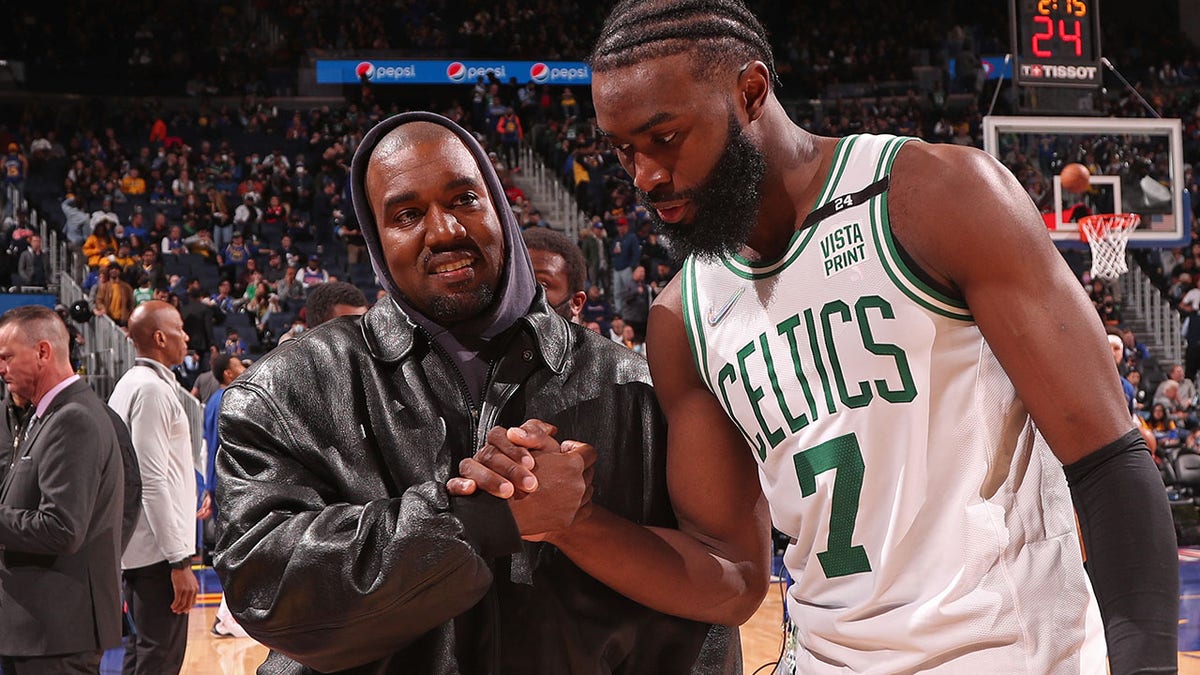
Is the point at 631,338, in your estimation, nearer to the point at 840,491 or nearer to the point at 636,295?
the point at 636,295

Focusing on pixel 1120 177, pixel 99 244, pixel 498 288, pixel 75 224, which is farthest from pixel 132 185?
pixel 498 288

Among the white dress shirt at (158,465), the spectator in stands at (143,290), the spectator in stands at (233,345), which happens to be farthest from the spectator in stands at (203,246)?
the white dress shirt at (158,465)

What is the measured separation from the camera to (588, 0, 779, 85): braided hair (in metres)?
2.05

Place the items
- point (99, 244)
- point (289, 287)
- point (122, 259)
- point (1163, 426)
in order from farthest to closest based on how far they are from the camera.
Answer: point (99, 244)
point (122, 259)
point (289, 287)
point (1163, 426)

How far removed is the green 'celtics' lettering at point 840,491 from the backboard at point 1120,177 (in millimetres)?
8042

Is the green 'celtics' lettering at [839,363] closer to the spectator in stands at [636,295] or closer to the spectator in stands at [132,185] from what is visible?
the spectator in stands at [636,295]

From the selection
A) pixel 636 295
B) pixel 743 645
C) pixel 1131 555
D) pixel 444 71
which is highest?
pixel 444 71

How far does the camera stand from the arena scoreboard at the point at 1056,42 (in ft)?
31.2

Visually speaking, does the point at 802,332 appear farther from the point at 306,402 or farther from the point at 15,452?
the point at 15,452

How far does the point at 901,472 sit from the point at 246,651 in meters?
6.17

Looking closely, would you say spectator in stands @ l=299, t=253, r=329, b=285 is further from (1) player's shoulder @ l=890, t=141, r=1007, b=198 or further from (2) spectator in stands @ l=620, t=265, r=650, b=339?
(1) player's shoulder @ l=890, t=141, r=1007, b=198

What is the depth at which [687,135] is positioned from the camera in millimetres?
2035

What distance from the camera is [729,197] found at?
81.0 inches

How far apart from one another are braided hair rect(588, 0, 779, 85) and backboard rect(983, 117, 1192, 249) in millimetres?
7821
